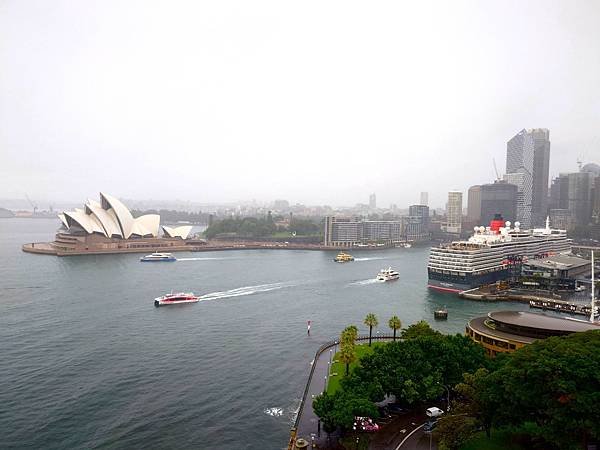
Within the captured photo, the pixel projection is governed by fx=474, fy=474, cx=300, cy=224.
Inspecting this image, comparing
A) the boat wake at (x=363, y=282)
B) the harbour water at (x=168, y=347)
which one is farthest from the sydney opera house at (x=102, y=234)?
the boat wake at (x=363, y=282)

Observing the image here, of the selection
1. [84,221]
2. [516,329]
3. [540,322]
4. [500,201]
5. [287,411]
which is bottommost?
[287,411]

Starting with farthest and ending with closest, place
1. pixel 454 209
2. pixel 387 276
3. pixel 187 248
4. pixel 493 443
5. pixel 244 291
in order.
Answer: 1. pixel 454 209
2. pixel 187 248
3. pixel 387 276
4. pixel 244 291
5. pixel 493 443

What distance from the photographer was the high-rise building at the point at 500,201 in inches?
4254

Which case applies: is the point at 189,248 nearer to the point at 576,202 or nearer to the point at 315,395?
the point at 315,395

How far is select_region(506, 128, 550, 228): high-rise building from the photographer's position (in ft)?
393

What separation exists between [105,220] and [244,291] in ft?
109

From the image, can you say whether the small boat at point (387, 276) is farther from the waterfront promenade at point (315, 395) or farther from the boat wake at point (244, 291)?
the waterfront promenade at point (315, 395)

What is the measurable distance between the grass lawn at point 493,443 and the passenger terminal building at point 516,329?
17.9ft

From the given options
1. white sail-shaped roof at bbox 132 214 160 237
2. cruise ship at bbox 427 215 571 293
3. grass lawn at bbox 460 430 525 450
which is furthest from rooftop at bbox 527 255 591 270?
white sail-shaped roof at bbox 132 214 160 237

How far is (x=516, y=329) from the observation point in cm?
1888

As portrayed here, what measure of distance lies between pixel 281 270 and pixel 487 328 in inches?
1237

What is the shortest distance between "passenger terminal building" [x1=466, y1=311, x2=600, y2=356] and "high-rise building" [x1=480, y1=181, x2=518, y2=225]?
94.1 meters

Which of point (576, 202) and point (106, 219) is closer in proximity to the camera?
point (106, 219)

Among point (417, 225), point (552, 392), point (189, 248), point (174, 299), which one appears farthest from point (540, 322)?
point (417, 225)
